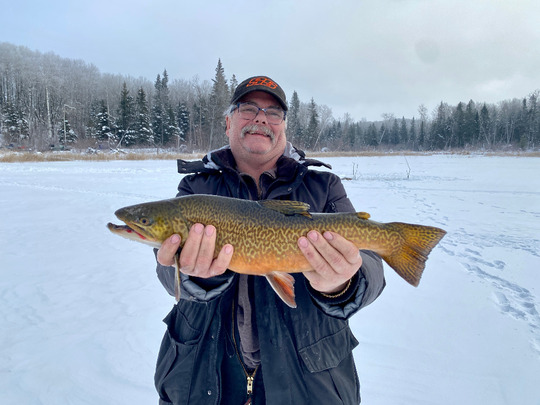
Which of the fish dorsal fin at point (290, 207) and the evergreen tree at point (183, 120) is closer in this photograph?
the fish dorsal fin at point (290, 207)

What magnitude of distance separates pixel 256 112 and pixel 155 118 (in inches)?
2214

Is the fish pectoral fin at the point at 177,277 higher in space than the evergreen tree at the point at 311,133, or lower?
lower

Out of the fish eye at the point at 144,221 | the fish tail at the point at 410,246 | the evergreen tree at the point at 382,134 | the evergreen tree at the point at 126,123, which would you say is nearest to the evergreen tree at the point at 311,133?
the evergreen tree at the point at 382,134

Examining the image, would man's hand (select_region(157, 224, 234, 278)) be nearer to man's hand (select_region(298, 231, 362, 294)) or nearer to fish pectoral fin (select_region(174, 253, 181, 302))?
fish pectoral fin (select_region(174, 253, 181, 302))

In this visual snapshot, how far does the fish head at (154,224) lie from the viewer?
2.11 metres

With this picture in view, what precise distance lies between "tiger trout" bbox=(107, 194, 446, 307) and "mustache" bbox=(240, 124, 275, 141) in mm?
715

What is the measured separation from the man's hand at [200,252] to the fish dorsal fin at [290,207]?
15.2 inches

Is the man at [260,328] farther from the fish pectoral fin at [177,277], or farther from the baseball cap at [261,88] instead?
the baseball cap at [261,88]

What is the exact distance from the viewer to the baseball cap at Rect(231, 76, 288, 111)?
265cm

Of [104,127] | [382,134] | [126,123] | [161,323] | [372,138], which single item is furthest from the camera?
[382,134]

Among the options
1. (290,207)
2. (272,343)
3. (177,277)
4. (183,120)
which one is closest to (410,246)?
(290,207)

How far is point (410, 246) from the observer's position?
7.15ft

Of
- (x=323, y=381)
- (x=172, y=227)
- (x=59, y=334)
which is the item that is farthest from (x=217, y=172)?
(x=59, y=334)

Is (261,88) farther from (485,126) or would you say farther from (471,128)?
(485,126)
